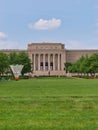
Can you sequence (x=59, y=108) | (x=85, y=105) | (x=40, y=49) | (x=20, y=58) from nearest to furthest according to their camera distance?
(x=59, y=108) → (x=85, y=105) → (x=20, y=58) → (x=40, y=49)

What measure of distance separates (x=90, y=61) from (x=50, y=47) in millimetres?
72114

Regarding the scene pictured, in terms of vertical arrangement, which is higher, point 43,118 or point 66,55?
point 43,118

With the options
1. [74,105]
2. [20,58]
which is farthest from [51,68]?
[74,105]

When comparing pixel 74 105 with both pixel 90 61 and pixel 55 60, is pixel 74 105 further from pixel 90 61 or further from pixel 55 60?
pixel 55 60

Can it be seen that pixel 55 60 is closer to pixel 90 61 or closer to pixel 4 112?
pixel 90 61

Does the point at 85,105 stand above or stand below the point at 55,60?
above

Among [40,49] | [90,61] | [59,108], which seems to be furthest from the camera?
[40,49]

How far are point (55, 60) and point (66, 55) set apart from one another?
8.99m

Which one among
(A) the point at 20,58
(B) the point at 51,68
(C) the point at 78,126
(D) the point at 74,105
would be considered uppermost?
(C) the point at 78,126

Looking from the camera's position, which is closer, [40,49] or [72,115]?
[72,115]

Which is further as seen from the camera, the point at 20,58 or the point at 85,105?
the point at 20,58

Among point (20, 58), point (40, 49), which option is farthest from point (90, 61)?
point (40, 49)

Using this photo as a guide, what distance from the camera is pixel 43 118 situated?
12.0 m

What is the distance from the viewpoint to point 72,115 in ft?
41.9
